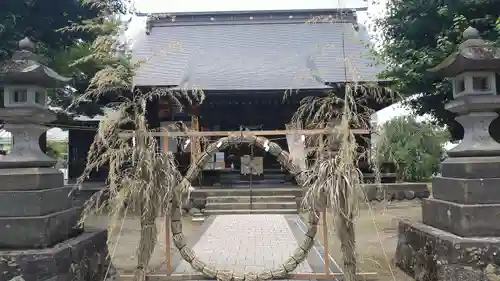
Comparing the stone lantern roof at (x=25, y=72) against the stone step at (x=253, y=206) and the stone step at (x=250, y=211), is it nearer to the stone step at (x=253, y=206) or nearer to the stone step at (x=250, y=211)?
the stone step at (x=250, y=211)

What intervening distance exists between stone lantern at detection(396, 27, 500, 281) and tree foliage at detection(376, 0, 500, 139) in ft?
5.08

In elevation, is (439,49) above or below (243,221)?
above

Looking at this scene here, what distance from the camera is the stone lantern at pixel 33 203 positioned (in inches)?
156

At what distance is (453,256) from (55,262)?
398cm

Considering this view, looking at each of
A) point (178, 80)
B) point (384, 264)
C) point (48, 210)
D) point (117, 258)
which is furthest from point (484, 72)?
point (178, 80)

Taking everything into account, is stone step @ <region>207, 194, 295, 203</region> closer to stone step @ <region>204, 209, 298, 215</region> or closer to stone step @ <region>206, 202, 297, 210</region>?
stone step @ <region>206, 202, 297, 210</region>

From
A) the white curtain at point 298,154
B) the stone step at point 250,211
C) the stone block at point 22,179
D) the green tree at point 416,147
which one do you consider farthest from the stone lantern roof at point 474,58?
the green tree at point 416,147

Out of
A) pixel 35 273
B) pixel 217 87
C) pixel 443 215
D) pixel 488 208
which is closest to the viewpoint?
pixel 35 273

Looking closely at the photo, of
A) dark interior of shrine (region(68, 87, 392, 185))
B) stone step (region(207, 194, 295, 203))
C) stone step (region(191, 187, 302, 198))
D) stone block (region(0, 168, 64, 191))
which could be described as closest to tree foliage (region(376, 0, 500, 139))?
stone step (region(207, 194, 295, 203))

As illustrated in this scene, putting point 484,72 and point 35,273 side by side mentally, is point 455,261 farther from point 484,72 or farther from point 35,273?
point 35,273

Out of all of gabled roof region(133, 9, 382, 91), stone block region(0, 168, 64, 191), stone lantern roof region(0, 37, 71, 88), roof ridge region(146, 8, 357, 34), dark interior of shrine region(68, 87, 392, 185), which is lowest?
stone block region(0, 168, 64, 191)

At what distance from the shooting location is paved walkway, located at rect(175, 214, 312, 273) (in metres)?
5.92

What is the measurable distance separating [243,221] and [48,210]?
6.62m

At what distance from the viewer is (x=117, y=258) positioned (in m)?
6.68
